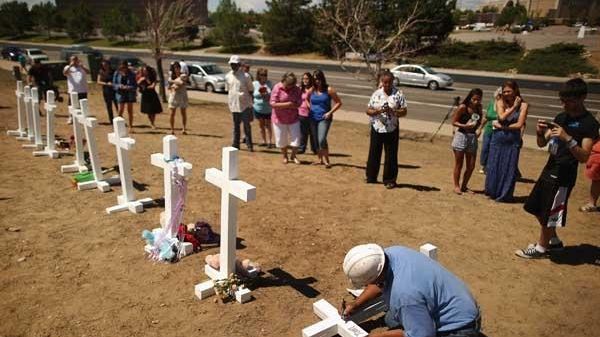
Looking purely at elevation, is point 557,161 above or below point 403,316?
above

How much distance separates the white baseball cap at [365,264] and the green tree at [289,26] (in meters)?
48.7

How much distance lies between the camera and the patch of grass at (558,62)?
33938 mm

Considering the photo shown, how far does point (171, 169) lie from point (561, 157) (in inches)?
154

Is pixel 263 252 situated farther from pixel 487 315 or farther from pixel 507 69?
pixel 507 69

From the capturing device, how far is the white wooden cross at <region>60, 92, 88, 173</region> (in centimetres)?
672

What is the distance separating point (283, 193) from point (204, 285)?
2795 millimetres

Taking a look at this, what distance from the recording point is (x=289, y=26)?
49.6m

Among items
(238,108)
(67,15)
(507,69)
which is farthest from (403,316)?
(67,15)

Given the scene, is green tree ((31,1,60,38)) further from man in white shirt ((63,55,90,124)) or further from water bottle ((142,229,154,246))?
water bottle ((142,229,154,246))

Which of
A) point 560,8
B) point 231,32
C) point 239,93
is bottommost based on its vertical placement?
point 239,93

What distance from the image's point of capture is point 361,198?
656 cm

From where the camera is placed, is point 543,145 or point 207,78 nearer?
point 543,145

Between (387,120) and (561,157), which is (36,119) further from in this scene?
(561,157)

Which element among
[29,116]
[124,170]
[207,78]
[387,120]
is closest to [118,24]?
[207,78]
